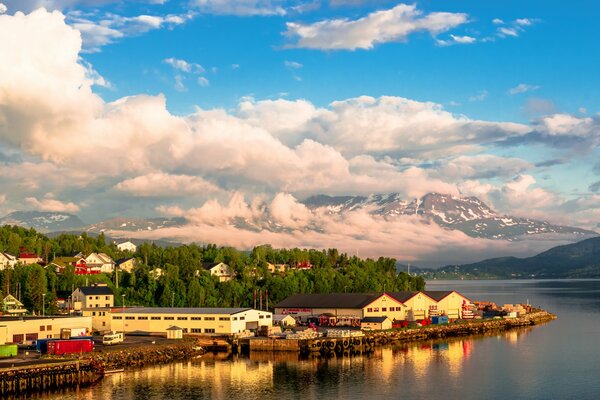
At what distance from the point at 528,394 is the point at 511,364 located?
18449 millimetres

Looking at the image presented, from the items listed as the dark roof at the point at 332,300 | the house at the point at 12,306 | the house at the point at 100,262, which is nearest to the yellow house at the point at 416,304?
the dark roof at the point at 332,300

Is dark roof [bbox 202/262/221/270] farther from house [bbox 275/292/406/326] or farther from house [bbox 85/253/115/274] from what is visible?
house [bbox 275/292/406/326]

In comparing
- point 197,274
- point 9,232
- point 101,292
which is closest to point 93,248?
point 9,232

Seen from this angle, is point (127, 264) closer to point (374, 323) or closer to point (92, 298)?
point (92, 298)

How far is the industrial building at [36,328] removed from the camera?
90125 millimetres

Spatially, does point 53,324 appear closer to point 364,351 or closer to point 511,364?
point 364,351

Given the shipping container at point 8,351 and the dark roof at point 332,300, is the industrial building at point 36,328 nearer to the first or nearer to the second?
the shipping container at point 8,351

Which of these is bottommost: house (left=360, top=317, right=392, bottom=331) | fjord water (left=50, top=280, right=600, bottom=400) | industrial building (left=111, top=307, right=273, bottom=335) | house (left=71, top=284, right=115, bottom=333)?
fjord water (left=50, top=280, right=600, bottom=400)

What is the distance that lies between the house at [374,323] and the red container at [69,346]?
46.2 metres

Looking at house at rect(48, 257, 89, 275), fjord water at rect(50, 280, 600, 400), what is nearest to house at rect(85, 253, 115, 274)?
house at rect(48, 257, 89, 275)

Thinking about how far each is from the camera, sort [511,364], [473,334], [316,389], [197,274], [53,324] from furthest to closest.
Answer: [197,274] → [473,334] → [53,324] → [511,364] → [316,389]

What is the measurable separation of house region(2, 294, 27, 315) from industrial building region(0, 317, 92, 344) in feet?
98.1

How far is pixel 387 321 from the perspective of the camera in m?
118

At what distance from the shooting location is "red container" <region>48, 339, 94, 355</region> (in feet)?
269
